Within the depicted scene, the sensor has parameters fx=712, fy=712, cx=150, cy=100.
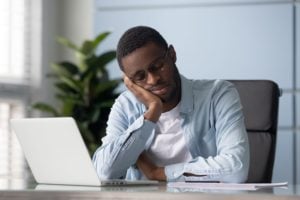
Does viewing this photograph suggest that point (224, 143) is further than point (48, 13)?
No

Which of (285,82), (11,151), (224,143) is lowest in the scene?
(11,151)

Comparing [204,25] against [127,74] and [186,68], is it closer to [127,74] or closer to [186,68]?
[186,68]

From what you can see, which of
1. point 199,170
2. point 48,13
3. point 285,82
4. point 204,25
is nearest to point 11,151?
point 48,13

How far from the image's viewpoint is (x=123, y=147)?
2.54 meters

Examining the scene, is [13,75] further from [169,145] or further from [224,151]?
[224,151]

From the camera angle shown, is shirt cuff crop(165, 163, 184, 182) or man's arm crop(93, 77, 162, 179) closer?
shirt cuff crop(165, 163, 184, 182)

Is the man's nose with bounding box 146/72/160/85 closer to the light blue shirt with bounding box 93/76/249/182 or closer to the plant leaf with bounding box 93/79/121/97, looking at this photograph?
the light blue shirt with bounding box 93/76/249/182

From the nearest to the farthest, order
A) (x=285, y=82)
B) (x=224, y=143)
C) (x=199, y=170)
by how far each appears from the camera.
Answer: (x=199, y=170) → (x=224, y=143) → (x=285, y=82)

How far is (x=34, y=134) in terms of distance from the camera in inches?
83.3

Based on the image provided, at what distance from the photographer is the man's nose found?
8.33 feet

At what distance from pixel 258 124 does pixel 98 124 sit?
228 cm

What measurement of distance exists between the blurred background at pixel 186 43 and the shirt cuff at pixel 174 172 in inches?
89.7

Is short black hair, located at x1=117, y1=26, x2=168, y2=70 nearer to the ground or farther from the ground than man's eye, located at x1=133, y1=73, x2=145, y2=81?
farther from the ground

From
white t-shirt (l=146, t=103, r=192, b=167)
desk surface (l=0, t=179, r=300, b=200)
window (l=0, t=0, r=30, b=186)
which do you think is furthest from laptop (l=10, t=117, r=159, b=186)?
window (l=0, t=0, r=30, b=186)
